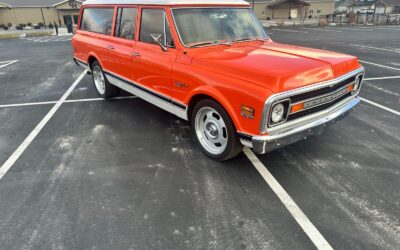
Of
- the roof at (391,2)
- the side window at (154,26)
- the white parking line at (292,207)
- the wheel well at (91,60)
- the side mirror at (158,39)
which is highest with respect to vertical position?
the roof at (391,2)

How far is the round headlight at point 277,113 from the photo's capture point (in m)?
3.11

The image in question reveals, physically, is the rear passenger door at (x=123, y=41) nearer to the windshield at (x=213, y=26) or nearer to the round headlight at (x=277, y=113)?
the windshield at (x=213, y=26)

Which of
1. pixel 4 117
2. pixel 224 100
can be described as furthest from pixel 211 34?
pixel 4 117

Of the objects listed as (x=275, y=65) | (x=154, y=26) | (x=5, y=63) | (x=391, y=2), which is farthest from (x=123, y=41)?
(x=391, y=2)

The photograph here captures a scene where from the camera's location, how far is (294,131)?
Answer: 3.30 meters

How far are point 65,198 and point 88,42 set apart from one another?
4294mm

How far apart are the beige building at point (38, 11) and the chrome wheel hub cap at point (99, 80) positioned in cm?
4210

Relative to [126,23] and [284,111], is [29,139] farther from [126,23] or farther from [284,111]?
[284,111]

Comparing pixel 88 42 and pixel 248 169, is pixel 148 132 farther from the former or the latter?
pixel 88 42

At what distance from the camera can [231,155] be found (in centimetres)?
→ 379

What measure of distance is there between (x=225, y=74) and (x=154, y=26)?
5.40 feet

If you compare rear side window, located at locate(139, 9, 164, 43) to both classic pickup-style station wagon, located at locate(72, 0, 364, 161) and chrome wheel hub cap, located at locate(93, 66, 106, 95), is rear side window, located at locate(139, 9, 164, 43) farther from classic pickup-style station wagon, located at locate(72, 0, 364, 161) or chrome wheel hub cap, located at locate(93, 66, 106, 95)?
chrome wheel hub cap, located at locate(93, 66, 106, 95)

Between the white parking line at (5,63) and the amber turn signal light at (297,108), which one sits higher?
the amber turn signal light at (297,108)

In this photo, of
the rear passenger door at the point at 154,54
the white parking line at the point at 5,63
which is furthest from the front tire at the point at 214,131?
the white parking line at the point at 5,63
